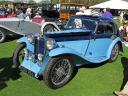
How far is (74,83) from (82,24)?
225 cm

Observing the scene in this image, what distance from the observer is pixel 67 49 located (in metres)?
6.74

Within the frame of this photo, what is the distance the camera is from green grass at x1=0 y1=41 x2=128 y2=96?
6285mm

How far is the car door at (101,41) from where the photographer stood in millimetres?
8016

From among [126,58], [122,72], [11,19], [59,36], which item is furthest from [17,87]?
[11,19]

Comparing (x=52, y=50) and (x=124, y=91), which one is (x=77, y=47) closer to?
(x=52, y=50)

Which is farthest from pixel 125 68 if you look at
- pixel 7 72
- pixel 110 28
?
pixel 7 72

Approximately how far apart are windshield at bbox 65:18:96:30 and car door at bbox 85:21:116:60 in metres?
0.20

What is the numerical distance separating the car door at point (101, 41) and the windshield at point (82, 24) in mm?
196

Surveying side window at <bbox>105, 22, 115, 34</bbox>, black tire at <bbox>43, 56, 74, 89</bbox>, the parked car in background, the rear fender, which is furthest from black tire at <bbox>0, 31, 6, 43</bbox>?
the rear fender

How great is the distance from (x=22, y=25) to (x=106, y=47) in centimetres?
600

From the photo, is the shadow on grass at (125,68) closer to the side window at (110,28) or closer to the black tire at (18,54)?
the side window at (110,28)

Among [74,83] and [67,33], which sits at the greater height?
[67,33]

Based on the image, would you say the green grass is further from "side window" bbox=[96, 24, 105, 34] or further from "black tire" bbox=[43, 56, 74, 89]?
"side window" bbox=[96, 24, 105, 34]

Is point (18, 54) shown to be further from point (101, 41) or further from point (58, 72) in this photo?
point (101, 41)
